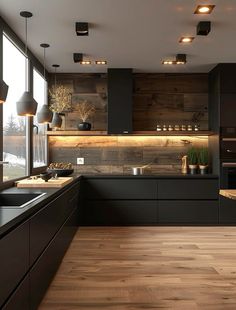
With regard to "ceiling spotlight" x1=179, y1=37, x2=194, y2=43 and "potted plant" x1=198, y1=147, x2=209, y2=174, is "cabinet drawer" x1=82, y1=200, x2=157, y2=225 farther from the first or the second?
"ceiling spotlight" x1=179, y1=37, x2=194, y2=43

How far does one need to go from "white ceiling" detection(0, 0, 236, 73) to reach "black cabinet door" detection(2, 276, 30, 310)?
2415 millimetres

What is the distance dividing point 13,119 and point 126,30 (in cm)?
160

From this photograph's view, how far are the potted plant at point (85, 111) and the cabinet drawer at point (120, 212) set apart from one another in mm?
1266

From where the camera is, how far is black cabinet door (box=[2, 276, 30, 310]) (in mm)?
1822

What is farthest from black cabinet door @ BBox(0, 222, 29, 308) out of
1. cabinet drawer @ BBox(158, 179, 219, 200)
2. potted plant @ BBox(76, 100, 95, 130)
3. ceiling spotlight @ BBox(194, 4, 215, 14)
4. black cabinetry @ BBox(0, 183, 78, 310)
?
potted plant @ BBox(76, 100, 95, 130)

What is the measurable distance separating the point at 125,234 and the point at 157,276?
1.72m

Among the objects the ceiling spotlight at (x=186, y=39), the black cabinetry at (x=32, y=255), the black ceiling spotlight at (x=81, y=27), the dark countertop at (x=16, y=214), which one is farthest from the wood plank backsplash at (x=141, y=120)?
the dark countertop at (x=16, y=214)

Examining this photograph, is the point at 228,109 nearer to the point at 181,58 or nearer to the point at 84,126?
the point at 181,58

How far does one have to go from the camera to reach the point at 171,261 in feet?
12.3

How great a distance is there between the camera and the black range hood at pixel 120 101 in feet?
18.8

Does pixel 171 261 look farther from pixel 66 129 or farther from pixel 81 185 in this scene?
pixel 66 129

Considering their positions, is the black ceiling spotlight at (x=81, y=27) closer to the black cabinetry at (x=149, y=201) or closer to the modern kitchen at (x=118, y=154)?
the modern kitchen at (x=118, y=154)

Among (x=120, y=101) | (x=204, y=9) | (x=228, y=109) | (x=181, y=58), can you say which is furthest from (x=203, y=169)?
(x=204, y=9)

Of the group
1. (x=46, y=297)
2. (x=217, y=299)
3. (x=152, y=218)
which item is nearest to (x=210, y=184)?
(x=152, y=218)
